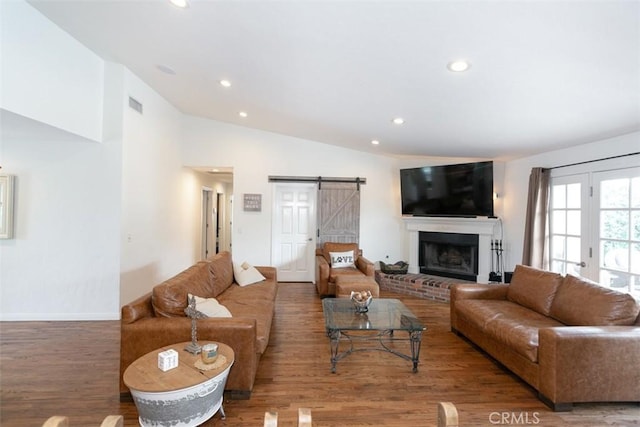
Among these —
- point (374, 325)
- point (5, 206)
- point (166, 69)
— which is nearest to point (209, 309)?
point (374, 325)

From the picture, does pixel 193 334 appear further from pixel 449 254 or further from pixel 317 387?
pixel 449 254

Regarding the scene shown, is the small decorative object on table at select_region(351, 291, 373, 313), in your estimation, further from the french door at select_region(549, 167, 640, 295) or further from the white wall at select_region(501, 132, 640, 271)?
the white wall at select_region(501, 132, 640, 271)

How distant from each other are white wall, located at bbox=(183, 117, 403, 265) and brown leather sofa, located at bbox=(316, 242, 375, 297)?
70 cm

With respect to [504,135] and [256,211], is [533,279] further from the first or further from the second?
[256,211]

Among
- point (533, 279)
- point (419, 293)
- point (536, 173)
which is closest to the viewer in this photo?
point (533, 279)

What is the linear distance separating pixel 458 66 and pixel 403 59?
452 millimetres

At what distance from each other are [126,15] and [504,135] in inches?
174

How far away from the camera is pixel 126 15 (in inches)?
102

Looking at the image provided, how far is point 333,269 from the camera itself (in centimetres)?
505

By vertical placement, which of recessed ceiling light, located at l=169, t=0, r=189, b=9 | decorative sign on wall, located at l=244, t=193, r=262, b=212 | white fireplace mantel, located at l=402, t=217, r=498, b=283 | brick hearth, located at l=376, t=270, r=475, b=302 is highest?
recessed ceiling light, located at l=169, t=0, r=189, b=9

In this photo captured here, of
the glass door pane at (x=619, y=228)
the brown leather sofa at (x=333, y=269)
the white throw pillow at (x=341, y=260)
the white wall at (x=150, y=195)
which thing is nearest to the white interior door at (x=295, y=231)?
the brown leather sofa at (x=333, y=269)

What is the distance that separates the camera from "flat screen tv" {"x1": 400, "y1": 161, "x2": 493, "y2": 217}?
4879mm

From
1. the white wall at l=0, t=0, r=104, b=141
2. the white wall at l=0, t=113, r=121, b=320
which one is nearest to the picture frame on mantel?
the white wall at l=0, t=113, r=121, b=320

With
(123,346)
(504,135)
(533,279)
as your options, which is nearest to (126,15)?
(123,346)
